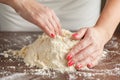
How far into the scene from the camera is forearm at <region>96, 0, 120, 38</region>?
1.65m

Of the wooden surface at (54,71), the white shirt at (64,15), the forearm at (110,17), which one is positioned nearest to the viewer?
the wooden surface at (54,71)

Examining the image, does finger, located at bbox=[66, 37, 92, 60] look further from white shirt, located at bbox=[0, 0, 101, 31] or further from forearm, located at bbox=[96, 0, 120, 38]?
white shirt, located at bbox=[0, 0, 101, 31]

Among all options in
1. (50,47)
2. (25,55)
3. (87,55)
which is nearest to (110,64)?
(87,55)

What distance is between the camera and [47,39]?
4.97ft

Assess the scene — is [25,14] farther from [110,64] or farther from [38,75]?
[110,64]

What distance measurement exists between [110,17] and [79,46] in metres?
0.29

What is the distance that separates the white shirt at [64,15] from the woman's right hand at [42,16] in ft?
1.24

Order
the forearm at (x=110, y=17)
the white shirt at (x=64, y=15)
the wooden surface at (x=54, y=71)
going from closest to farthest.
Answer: the wooden surface at (x=54, y=71)
the forearm at (x=110, y=17)
the white shirt at (x=64, y=15)

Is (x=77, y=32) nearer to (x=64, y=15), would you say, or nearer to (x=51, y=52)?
(x=51, y=52)

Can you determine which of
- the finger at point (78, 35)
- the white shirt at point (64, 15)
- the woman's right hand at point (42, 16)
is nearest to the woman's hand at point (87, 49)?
the finger at point (78, 35)

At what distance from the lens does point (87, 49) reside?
1512 millimetres

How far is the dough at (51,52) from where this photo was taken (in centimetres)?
148

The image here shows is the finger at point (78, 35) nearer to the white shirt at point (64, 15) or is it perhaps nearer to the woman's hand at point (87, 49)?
the woman's hand at point (87, 49)

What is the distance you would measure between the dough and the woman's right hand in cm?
5
